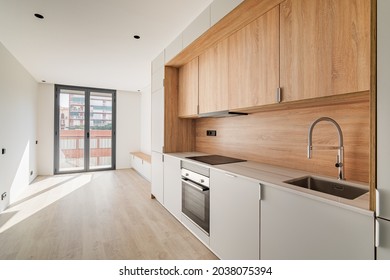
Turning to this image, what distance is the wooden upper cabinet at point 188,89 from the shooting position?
272 cm

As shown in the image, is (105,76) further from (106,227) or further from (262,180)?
(262,180)

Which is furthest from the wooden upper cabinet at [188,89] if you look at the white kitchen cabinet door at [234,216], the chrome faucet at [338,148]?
the chrome faucet at [338,148]

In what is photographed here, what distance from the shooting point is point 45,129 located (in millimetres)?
5516

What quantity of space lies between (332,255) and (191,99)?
228cm

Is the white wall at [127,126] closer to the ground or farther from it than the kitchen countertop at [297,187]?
farther from it

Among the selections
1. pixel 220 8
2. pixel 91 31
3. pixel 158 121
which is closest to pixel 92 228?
pixel 158 121

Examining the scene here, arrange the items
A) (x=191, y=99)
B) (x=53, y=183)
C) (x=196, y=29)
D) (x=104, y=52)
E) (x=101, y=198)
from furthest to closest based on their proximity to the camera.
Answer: (x=53, y=183) < (x=101, y=198) < (x=104, y=52) < (x=191, y=99) < (x=196, y=29)

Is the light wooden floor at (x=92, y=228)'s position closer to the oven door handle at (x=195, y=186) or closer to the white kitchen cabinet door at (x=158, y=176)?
the white kitchen cabinet door at (x=158, y=176)

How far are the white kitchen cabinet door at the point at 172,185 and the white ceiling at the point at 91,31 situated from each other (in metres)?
1.80

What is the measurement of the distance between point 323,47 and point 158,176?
2802mm

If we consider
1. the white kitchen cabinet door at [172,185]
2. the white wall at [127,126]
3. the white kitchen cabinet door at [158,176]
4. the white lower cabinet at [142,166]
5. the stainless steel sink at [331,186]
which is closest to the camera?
the stainless steel sink at [331,186]

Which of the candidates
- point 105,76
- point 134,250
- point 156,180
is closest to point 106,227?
point 134,250

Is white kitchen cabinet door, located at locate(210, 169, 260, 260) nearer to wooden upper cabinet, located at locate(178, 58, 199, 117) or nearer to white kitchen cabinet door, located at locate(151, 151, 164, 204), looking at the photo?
wooden upper cabinet, located at locate(178, 58, 199, 117)

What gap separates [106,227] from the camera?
2555 millimetres
